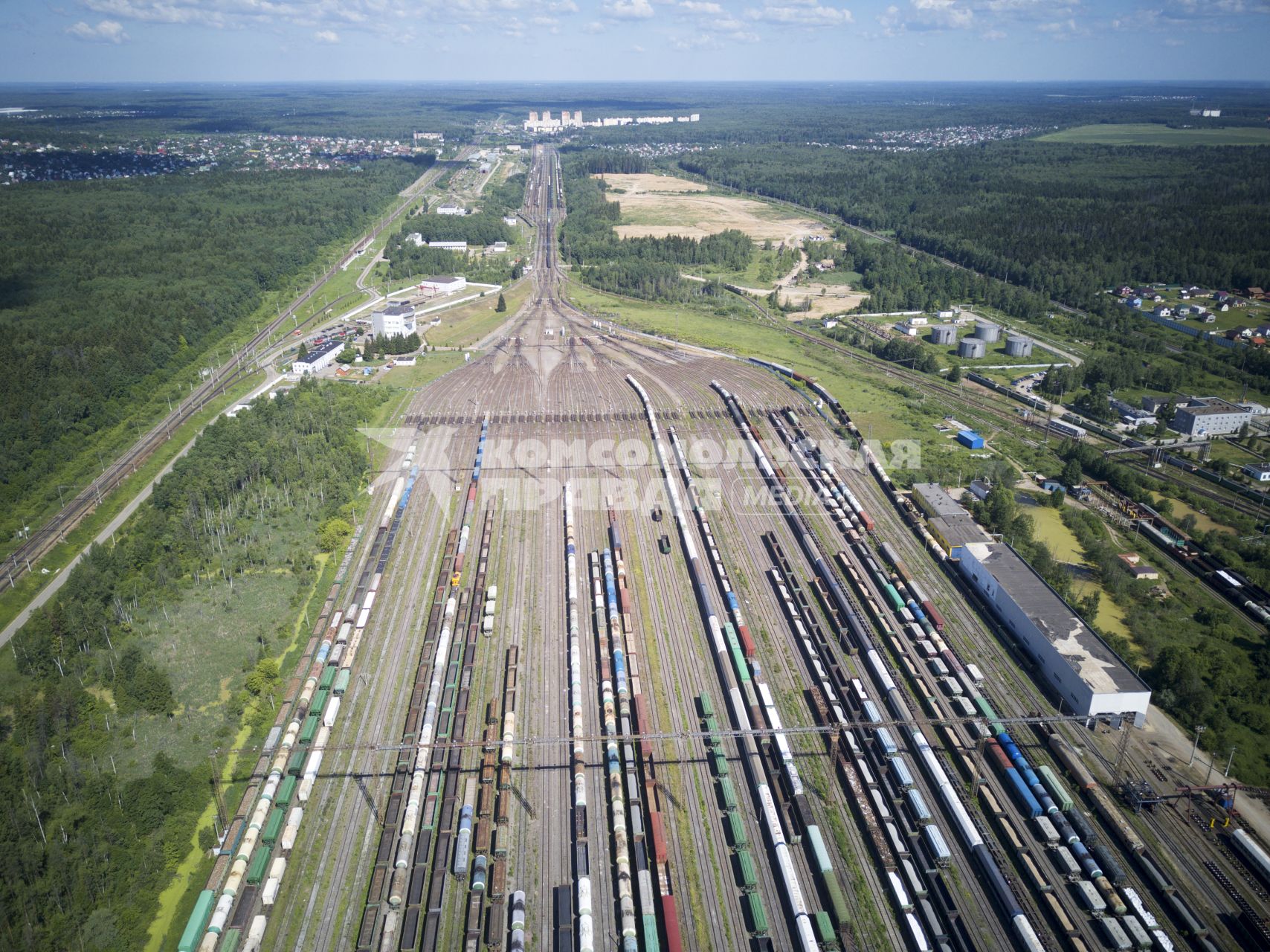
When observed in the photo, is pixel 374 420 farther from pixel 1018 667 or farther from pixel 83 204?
pixel 83 204

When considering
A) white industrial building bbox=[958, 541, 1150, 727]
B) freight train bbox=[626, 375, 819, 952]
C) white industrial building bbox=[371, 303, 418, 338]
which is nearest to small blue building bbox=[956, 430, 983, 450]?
white industrial building bbox=[958, 541, 1150, 727]

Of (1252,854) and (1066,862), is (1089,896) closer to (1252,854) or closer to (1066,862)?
(1066,862)

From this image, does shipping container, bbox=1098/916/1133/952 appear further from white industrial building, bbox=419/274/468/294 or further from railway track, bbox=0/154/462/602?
white industrial building, bbox=419/274/468/294

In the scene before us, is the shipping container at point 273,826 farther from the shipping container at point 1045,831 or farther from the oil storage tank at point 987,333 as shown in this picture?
Answer: the oil storage tank at point 987,333

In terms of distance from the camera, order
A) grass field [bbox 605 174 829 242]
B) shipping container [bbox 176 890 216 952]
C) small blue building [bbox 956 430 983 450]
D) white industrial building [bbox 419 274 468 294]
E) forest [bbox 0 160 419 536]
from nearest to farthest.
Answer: shipping container [bbox 176 890 216 952], forest [bbox 0 160 419 536], small blue building [bbox 956 430 983 450], white industrial building [bbox 419 274 468 294], grass field [bbox 605 174 829 242]

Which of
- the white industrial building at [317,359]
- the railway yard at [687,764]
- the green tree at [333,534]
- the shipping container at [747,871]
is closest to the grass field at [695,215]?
the white industrial building at [317,359]

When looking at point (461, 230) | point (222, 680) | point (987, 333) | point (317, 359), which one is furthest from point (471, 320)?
point (222, 680)

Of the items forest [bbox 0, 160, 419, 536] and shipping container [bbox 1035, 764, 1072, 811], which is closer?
shipping container [bbox 1035, 764, 1072, 811]

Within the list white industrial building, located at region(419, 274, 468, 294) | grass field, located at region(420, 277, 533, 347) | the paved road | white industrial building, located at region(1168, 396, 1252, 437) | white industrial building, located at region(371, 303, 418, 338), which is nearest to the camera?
the paved road
